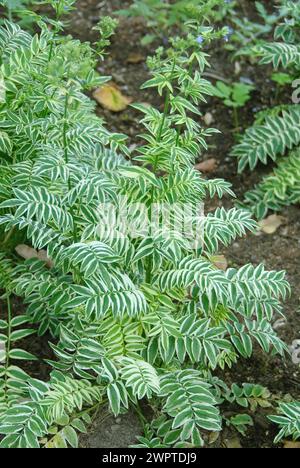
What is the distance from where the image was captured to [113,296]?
304 cm

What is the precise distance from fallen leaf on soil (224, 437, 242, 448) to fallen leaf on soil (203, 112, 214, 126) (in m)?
2.10

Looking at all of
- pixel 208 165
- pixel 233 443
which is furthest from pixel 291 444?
pixel 208 165

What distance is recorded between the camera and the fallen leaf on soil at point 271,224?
14.6 feet

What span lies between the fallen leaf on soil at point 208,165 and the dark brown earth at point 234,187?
1.1 inches

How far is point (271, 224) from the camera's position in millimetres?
4477

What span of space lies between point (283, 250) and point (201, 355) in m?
1.27

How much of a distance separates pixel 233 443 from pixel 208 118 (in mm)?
2157

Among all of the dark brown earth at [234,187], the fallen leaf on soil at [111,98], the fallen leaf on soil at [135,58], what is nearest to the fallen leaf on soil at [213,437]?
the dark brown earth at [234,187]

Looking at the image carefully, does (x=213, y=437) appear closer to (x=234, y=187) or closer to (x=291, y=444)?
(x=291, y=444)

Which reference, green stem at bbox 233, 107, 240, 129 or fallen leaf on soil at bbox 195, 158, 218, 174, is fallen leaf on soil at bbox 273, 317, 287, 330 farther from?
green stem at bbox 233, 107, 240, 129

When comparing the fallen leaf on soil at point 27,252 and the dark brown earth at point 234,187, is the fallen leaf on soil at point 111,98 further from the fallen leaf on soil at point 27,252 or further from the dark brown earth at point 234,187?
the fallen leaf on soil at point 27,252

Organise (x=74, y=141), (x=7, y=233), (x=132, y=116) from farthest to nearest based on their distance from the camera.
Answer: (x=132, y=116), (x=7, y=233), (x=74, y=141)

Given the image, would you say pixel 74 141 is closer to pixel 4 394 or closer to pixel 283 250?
pixel 4 394
